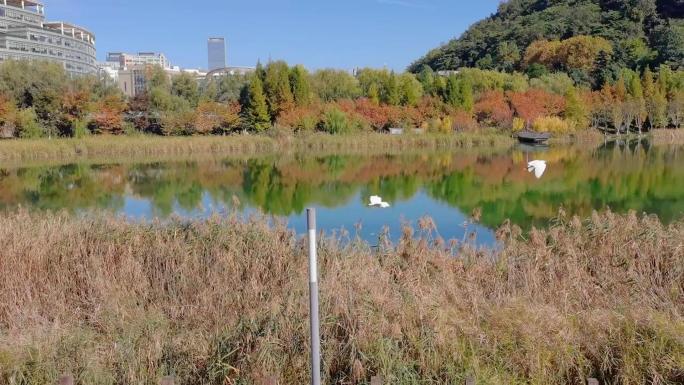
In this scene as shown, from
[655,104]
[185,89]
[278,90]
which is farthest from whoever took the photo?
[655,104]

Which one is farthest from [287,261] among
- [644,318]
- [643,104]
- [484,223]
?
[643,104]

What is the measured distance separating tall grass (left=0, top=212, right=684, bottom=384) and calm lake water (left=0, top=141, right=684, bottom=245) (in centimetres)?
204

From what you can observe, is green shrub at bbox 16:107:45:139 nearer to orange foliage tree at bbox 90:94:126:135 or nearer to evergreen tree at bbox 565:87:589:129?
orange foliage tree at bbox 90:94:126:135

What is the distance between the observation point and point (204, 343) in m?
2.88

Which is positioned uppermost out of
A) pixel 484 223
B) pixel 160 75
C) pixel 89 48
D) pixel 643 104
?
pixel 89 48

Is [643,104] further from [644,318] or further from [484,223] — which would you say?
[644,318]

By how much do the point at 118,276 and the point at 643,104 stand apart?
115 feet

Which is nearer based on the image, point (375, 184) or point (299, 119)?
point (375, 184)

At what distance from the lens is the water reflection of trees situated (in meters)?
11.5

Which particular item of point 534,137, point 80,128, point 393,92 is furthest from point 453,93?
point 80,128

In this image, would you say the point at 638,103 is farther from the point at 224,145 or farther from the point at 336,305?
the point at 336,305

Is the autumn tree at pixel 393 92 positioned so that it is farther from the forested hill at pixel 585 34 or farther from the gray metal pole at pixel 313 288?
the gray metal pole at pixel 313 288

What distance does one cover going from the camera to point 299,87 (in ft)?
103

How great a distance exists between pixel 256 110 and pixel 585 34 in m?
41.2
